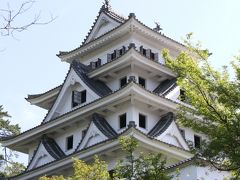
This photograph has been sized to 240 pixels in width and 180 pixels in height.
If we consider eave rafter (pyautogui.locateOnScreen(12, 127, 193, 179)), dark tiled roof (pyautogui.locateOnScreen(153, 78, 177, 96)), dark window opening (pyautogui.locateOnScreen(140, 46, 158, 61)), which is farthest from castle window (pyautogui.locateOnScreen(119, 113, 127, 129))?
dark window opening (pyautogui.locateOnScreen(140, 46, 158, 61))

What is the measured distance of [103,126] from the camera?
2461 centimetres

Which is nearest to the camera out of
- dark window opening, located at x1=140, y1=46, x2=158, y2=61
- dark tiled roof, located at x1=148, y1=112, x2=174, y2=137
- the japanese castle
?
the japanese castle

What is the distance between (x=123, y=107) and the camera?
24703mm

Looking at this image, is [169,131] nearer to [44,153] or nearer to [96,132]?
[96,132]

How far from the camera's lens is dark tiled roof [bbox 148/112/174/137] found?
2384 cm

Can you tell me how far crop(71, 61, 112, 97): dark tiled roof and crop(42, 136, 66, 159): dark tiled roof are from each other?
354cm

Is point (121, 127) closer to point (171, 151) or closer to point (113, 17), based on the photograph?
point (171, 151)

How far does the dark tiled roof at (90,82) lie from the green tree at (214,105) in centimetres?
1287

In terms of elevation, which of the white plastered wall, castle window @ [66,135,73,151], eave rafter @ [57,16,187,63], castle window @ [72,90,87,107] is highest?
eave rafter @ [57,16,187,63]

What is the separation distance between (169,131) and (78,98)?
5.42 metres

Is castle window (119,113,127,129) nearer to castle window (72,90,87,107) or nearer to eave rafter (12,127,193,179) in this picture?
eave rafter (12,127,193,179)

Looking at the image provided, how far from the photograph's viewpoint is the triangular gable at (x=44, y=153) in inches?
1031

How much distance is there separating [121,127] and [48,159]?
4.21m

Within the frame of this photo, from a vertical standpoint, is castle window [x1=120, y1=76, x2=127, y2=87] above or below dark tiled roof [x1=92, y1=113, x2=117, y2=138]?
above
